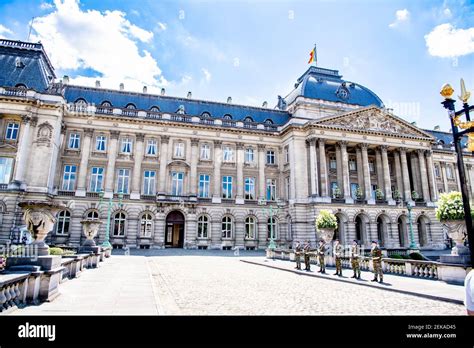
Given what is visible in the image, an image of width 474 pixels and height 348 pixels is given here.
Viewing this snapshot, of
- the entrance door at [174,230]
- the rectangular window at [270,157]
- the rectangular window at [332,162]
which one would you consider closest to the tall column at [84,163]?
the entrance door at [174,230]

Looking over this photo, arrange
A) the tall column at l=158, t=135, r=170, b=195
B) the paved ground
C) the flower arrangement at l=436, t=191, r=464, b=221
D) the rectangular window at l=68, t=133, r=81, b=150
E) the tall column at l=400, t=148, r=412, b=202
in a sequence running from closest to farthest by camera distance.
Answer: the paved ground, the flower arrangement at l=436, t=191, r=464, b=221, the rectangular window at l=68, t=133, r=81, b=150, the tall column at l=158, t=135, r=170, b=195, the tall column at l=400, t=148, r=412, b=202

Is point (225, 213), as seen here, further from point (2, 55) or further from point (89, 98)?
point (2, 55)

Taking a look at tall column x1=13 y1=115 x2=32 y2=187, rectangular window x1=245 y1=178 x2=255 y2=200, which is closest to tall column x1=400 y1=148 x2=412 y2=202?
rectangular window x1=245 y1=178 x2=255 y2=200

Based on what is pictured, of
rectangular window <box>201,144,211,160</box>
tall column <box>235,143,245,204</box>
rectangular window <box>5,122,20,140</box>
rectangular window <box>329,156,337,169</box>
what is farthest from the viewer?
rectangular window <box>329,156,337,169</box>

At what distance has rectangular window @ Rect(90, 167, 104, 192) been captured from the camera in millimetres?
35594

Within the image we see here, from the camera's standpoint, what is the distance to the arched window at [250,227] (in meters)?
38.8

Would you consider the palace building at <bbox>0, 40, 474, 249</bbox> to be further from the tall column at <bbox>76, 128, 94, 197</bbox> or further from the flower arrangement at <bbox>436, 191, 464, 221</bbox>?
the flower arrangement at <bbox>436, 191, 464, 221</bbox>

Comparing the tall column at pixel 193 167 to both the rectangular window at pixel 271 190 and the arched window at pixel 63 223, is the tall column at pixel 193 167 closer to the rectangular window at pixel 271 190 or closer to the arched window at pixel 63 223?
the rectangular window at pixel 271 190

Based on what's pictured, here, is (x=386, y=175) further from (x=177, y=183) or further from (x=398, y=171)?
(x=177, y=183)

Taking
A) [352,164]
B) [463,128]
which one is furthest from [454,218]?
[352,164]

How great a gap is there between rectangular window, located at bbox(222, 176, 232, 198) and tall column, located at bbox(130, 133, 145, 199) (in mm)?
10739

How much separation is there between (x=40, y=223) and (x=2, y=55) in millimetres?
38210

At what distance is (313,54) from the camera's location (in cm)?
4588
